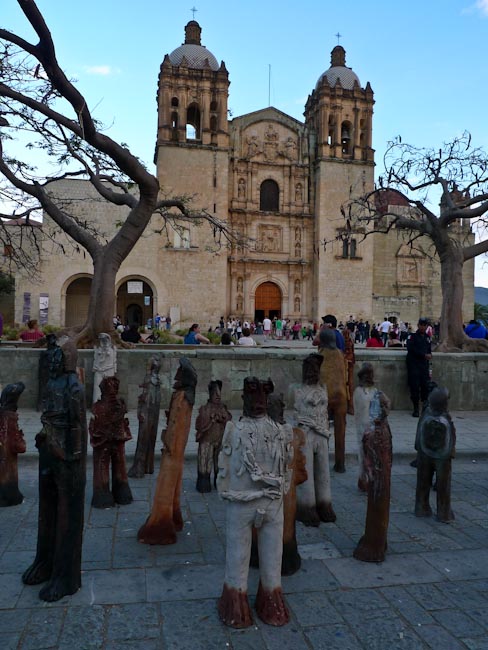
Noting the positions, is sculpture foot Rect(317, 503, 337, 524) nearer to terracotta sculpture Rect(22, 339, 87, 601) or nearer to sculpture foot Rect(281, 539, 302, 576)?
sculpture foot Rect(281, 539, 302, 576)

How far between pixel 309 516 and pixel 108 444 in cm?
196

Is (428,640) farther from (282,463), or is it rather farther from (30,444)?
(30,444)

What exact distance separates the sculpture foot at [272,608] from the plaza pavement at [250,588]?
5 cm

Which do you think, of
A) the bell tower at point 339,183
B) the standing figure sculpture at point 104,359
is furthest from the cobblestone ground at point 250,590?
the bell tower at point 339,183

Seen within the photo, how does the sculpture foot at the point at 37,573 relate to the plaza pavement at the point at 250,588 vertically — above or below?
above

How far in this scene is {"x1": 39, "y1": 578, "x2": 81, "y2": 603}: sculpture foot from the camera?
308 cm

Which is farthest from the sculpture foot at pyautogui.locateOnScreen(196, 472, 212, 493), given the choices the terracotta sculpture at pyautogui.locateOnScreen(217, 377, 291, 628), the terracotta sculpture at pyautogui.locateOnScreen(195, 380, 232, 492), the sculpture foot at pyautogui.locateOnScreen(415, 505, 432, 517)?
the terracotta sculpture at pyautogui.locateOnScreen(217, 377, 291, 628)

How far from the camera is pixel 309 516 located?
4422 mm

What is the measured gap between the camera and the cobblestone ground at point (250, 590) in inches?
109

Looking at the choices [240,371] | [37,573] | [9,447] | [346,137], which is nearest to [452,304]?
[240,371]

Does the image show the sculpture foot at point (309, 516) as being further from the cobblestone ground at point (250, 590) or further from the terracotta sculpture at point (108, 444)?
the terracotta sculpture at point (108, 444)

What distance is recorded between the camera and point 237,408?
→ 912 cm

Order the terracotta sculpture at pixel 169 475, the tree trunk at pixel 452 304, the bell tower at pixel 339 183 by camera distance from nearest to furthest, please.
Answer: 1. the terracotta sculpture at pixel 169 475
2. the tree trunk at pixel 452 304
3. the bell tower at pixel 339 183

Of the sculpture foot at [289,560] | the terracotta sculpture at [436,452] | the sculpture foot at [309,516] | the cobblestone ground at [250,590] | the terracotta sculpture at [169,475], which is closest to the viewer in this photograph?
the cobblestone ground at [250,590]
